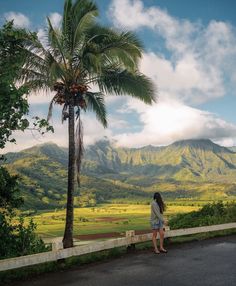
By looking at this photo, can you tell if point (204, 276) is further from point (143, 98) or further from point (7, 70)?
point (143, 98)

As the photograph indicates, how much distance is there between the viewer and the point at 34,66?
1850 cm

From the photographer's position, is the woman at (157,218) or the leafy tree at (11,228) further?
the woman at (157,218)

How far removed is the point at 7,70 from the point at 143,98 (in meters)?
9.23

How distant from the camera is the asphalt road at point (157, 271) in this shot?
9.93 metres

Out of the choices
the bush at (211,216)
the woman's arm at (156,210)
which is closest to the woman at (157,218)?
the woman's arm at (156,210)

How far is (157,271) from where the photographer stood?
11.1m

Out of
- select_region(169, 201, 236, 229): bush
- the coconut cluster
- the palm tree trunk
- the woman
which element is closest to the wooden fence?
the woman

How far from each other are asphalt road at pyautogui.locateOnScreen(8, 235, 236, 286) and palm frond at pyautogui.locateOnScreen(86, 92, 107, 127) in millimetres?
8590

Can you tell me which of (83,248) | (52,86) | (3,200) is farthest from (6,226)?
(52,86)

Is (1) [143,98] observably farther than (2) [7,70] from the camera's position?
Yes

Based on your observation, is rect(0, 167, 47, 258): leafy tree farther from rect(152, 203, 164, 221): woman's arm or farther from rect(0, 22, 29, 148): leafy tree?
rect(152, 203, 164, 221): woman's arm

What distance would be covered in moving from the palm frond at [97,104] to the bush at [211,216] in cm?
964

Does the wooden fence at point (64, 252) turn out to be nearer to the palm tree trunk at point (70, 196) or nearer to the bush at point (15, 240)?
the bush at point (15, 240)

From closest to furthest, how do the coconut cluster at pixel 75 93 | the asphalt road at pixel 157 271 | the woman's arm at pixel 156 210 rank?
1. the asphalt road at pixel 157 271
2. the woman's arm at pixel 156 210
3. the coconut cluster at pixel 75 93
